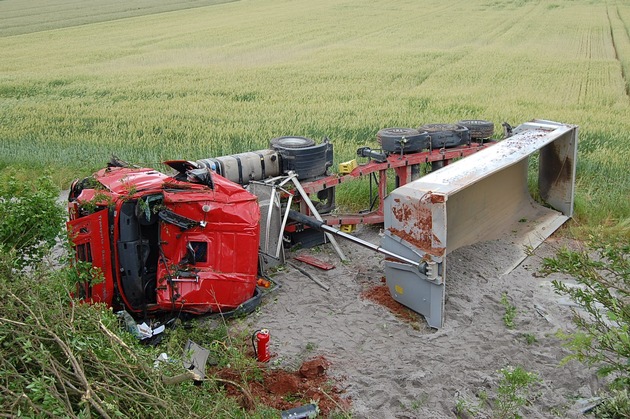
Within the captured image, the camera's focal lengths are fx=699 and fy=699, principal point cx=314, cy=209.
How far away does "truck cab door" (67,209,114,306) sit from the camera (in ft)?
18.7

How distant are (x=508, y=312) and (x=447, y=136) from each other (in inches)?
127

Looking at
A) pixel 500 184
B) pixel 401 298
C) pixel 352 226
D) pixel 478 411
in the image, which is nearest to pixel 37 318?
pixel 478 411

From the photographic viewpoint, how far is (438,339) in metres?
5.96

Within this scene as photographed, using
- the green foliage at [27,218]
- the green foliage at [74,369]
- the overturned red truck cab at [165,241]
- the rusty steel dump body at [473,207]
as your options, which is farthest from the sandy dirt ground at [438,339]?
the green foliage at [27,218]

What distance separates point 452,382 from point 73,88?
54.9 feet

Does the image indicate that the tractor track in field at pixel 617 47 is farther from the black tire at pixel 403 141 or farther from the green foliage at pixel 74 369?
the green foliage at pixel 74 369

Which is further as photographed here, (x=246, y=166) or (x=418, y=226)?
(x=246, y=166)

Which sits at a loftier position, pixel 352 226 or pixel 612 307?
pixel 612 307

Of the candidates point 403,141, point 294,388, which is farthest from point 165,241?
point 403,141

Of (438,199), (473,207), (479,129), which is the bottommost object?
(473,207)

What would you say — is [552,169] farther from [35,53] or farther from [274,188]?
[35,53]

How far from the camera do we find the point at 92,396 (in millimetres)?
3328

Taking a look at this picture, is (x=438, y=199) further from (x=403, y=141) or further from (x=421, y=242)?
(x=403, y=141)

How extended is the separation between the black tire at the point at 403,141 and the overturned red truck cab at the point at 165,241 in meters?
2.80
